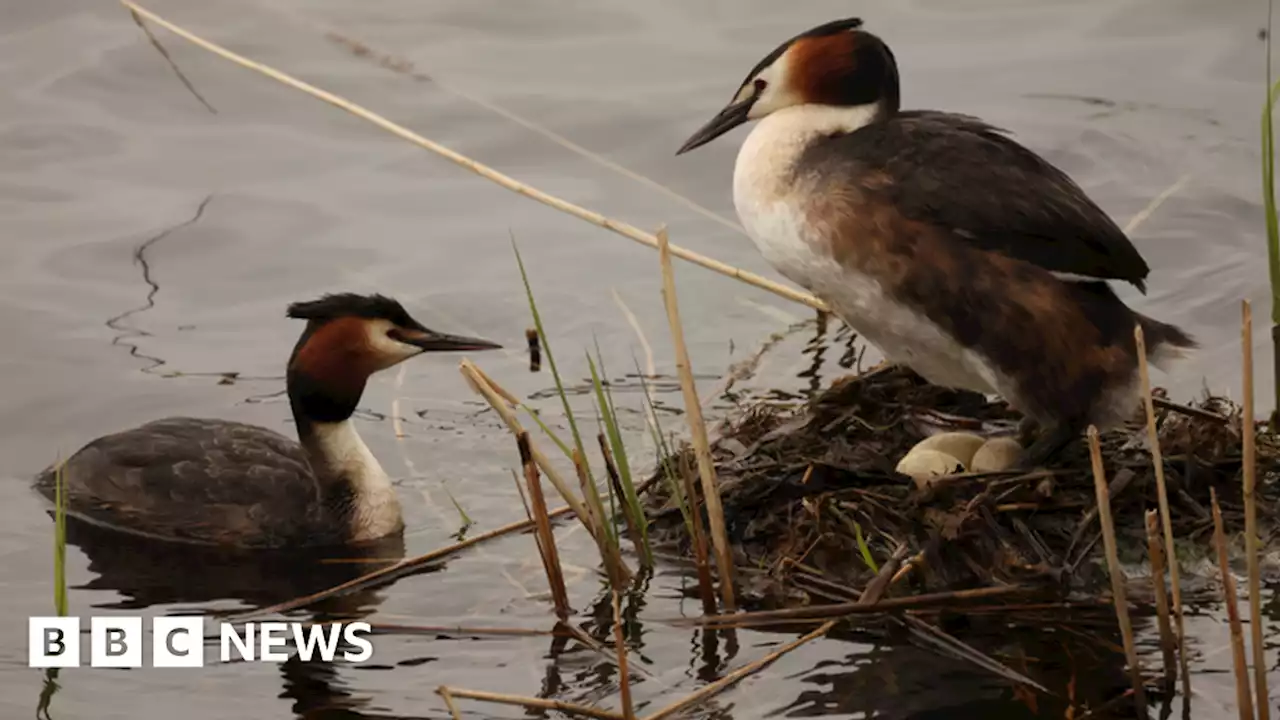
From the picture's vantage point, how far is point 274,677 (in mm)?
5547

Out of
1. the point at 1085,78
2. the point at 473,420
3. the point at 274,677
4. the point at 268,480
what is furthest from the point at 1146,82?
the point at 274,677

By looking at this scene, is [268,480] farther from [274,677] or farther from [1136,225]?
[1136,225]

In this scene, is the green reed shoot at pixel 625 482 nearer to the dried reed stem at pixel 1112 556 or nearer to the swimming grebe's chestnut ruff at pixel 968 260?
the swimming grebe's chestnut ruff at pixel 968 260

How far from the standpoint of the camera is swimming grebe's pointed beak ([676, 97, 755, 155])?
662 cm

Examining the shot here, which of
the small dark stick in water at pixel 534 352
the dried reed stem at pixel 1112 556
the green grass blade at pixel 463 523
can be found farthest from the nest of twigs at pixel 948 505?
the small dark stick in water at pixel 534 352

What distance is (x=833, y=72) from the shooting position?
6.41 meters

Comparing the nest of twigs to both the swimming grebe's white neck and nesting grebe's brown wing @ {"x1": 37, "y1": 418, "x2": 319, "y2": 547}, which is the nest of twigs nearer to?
the swimming grebe's white neck

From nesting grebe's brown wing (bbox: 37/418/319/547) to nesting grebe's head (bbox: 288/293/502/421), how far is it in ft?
0.69

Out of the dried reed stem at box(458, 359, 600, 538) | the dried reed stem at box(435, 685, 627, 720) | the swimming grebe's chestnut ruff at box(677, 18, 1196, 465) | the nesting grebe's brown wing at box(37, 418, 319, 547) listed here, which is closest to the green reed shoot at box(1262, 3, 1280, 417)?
the swimming grebe's chestnut ruff at box(677, 18, 1196, 465)

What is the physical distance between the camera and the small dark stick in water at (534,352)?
805 cm

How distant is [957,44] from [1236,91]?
1437mm

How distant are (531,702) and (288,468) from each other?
2.14 m

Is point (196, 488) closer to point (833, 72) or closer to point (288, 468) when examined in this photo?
point (288, 468)

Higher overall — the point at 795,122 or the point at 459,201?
the point at 795,122
